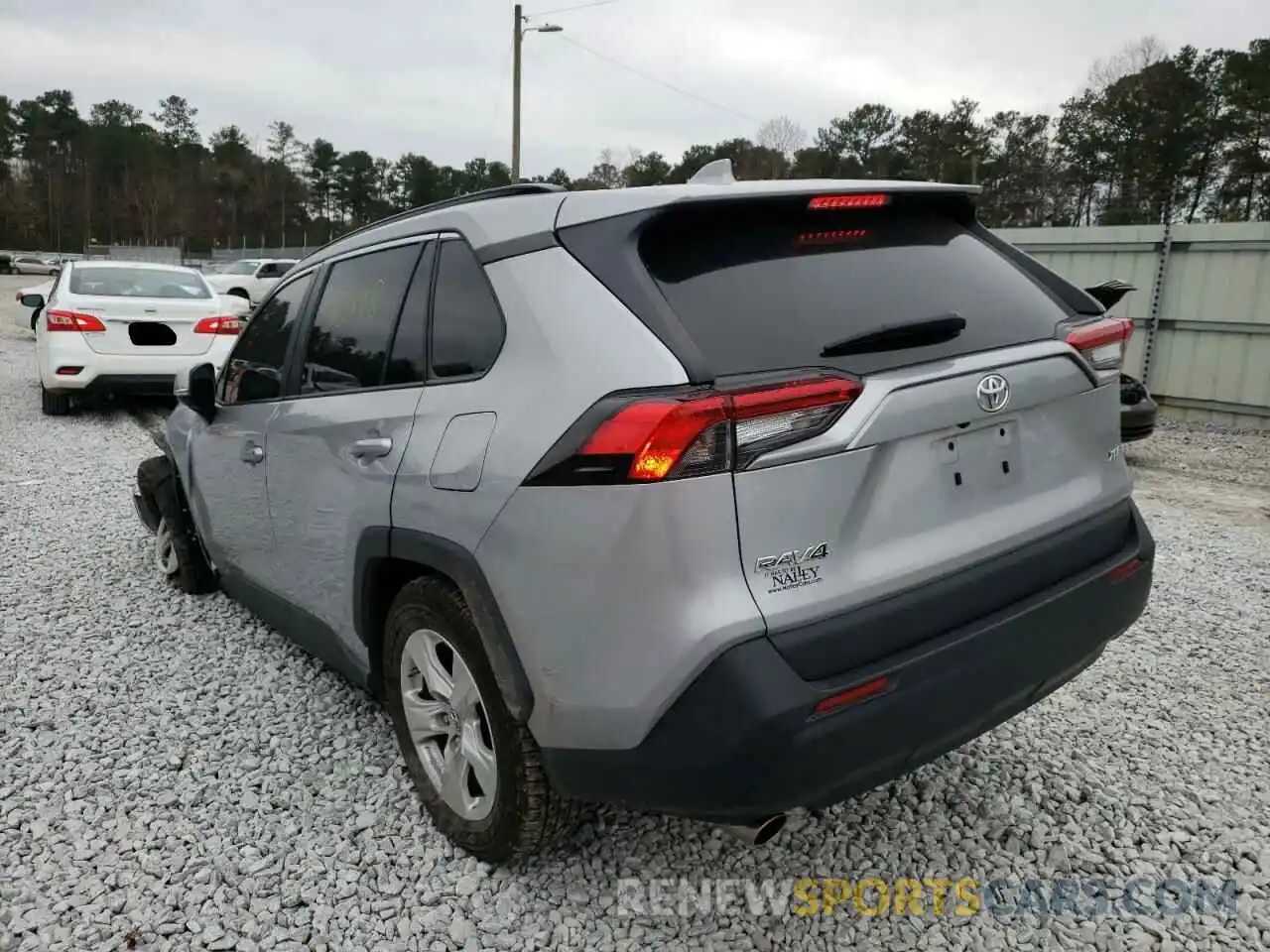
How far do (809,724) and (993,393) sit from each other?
0.88 m

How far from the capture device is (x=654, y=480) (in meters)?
1.72

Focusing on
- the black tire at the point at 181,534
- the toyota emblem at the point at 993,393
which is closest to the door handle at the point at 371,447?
the toyota emblem at the point at 993,393

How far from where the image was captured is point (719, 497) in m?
1.72

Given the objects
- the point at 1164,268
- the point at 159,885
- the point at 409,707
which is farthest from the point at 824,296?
the point at 1164,268

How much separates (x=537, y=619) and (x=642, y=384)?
0.56 meters

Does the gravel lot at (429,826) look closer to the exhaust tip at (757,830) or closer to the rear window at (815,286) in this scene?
the exhaust tip at (757,830)

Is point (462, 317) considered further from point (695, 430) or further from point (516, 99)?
point (516, 99)

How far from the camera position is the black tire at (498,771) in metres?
2.10

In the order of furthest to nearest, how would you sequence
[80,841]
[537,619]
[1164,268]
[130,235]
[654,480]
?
[130,235] < [1164,268] < [80,841] < [537,619] < [654,480]

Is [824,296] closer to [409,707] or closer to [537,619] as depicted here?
[537,619]

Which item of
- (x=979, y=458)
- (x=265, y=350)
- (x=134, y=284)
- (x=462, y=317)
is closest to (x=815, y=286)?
(x=979, y=458)

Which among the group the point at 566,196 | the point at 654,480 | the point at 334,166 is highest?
the point at 334,166

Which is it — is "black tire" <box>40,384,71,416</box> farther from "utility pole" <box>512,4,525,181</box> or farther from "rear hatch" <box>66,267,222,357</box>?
"utility pole" <box>512,4,525,181</box>

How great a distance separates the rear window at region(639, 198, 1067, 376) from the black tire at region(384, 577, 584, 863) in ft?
3.04
